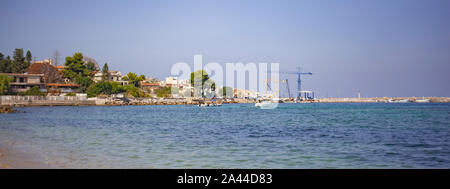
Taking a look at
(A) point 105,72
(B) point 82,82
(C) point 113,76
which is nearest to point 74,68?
(B) point 82,82

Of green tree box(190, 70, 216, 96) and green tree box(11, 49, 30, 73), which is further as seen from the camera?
green tree box(190, 70, 216, 96)

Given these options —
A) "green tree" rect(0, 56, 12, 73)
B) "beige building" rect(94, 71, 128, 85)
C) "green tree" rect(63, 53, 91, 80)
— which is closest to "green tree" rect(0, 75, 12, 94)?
"green tree" rect(0, 56, 12, 73)

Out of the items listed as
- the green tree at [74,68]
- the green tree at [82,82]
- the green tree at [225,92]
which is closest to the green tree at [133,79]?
the green tree at [74,68]

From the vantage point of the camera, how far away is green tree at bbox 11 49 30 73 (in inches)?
2997

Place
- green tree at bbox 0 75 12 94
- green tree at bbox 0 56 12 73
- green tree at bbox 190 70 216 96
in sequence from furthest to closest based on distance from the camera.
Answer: green tree at bbox 190 70 216 96 < green tree at bbox 0 56 12 73 < green tree at bbox 0 75 12 94

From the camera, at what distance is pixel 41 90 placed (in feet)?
217

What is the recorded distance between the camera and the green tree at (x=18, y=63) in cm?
7612

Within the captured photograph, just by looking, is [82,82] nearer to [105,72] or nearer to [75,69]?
[75,69]

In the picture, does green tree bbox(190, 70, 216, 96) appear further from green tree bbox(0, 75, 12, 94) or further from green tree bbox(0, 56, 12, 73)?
green tree bbox(0, 75, 12, 94)

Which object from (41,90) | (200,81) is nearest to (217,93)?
(200,81)

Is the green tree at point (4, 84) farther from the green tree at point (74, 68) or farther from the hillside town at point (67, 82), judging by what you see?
the green tree at point (74, 68)
